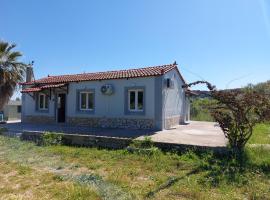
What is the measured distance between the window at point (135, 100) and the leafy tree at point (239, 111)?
281 inches

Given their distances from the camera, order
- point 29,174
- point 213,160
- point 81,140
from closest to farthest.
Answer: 1. point 29,174
2. point 213,160
3. point 81,140

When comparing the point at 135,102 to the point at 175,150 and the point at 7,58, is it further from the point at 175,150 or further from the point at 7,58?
the point at 7,58

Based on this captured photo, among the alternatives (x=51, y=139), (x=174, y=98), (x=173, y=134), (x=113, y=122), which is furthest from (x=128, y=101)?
(x=51, y=139)

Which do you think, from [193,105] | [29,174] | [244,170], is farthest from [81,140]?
[193,105]

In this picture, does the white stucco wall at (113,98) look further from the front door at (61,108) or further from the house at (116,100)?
the front door at (61,108)

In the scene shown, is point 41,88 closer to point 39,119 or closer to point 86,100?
point 39,119

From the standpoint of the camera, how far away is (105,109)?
1802cm

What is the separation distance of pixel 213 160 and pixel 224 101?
7.35ft

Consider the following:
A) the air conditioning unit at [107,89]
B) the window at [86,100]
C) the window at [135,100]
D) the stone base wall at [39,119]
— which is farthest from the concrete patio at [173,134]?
the stone base wall at [39,119]

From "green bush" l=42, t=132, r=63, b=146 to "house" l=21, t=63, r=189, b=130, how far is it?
5.73 metres

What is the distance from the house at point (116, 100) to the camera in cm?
1617

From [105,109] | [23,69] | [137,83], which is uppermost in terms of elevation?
[23,69]

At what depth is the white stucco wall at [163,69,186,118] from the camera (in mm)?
16859

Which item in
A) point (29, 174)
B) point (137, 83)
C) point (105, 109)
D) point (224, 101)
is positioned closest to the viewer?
point (29, 174)
